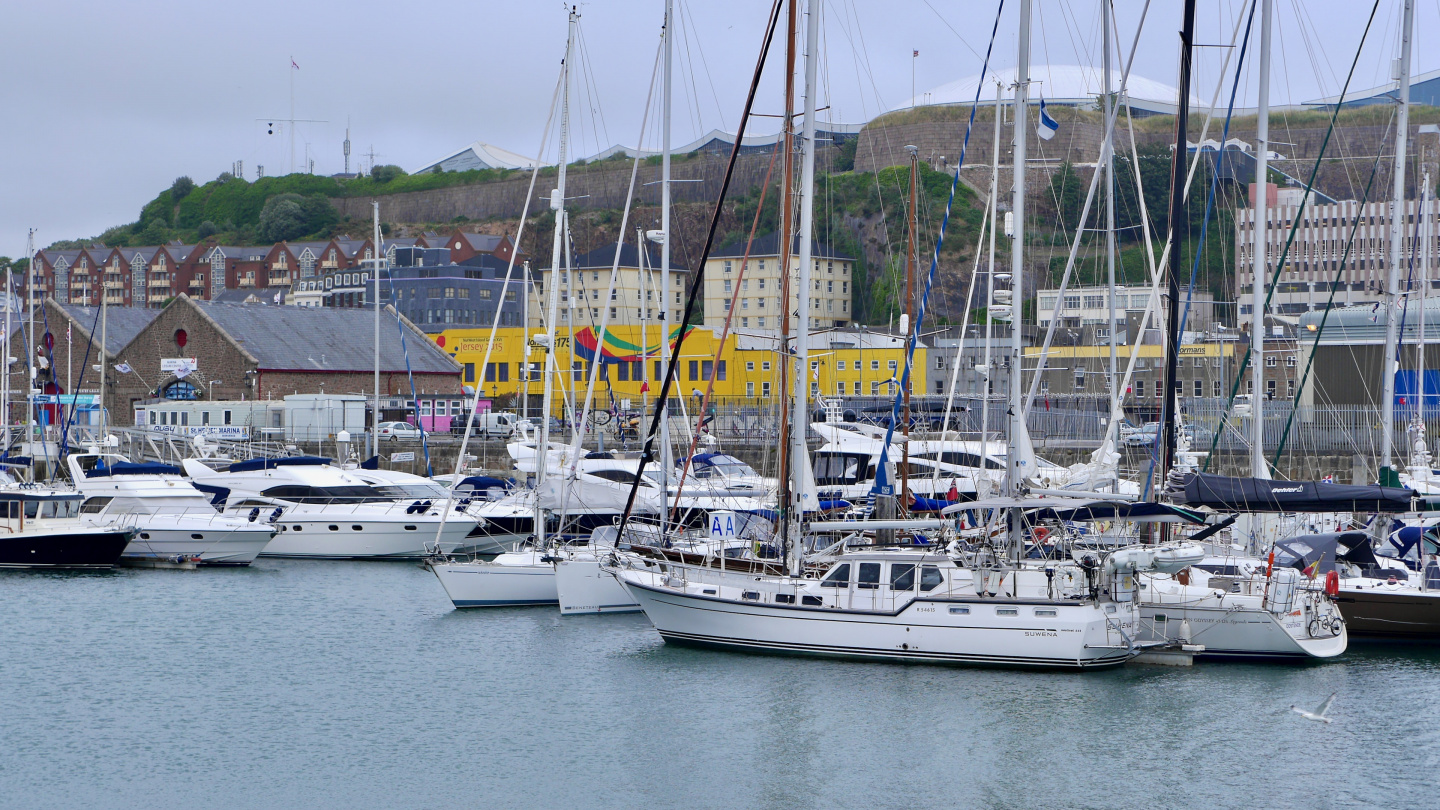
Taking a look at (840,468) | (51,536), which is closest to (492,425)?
(840,468)

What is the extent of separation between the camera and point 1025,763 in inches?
619

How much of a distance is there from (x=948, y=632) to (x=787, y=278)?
577 centimetres

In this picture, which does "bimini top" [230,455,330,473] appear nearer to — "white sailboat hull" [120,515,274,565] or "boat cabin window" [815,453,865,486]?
"white sailboat hull" [120,515,274,565]

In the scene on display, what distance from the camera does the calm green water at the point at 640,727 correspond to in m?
14.9

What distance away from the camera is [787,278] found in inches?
840

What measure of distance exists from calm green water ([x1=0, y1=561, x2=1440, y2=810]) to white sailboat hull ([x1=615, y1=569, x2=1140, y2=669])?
274 millimetres

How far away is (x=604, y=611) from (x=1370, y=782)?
13.1 meters

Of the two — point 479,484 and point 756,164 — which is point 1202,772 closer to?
point 479,484

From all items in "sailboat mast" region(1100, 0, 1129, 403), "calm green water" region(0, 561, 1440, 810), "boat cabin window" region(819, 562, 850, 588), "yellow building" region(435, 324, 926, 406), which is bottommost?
"calm green water" region(0, 561, 1440, 810)

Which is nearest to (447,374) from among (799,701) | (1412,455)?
(1412,455)

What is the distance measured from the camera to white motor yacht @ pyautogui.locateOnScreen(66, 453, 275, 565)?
31.7 metres

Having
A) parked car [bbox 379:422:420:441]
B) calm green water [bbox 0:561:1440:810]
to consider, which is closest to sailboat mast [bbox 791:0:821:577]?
calm green water [bbox 0:561:1440:810]

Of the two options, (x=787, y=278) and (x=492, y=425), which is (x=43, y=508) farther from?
(x=492, y=425)

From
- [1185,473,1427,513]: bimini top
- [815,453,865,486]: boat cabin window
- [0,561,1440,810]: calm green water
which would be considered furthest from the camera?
[815,453,865,486]: boat cabin window
